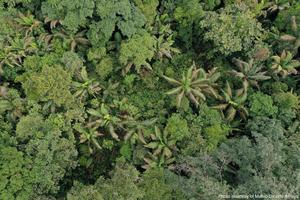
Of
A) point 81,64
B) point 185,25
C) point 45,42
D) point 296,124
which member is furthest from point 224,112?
point 45,42

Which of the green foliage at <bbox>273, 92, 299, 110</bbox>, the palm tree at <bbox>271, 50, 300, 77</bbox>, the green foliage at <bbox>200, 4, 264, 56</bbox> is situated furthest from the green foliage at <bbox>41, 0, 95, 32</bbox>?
the green foliage at <bbox>273, 92, 299, 110</bbox>

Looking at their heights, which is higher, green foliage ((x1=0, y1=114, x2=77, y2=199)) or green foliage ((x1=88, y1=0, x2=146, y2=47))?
green foliage ((x1=88, y1=0, x2=146, y2=47))

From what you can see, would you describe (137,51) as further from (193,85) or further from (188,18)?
(188,18)

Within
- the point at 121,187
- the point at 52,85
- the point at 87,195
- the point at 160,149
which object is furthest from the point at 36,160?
the point at 160,149

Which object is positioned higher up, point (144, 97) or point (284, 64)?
point (284, 64)

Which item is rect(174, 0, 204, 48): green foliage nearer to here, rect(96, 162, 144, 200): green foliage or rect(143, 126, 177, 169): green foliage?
rect(143, 126, 177, 169): green foliage

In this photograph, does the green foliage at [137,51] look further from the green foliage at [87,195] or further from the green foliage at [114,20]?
the green foliage at [87,195]
